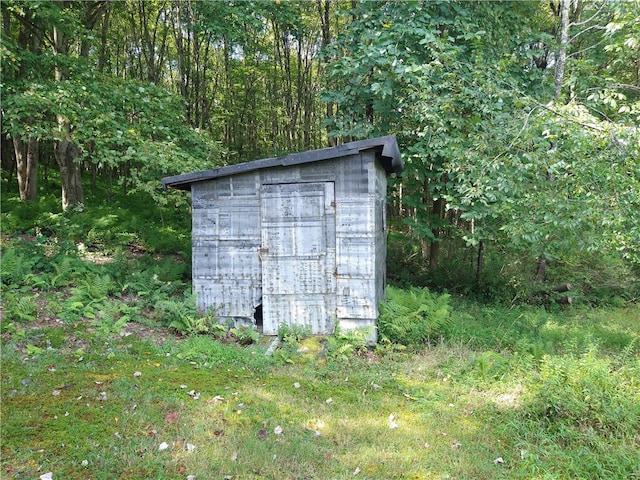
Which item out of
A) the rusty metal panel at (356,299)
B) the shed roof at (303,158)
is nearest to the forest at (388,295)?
the rusty metal panel at (356,299)

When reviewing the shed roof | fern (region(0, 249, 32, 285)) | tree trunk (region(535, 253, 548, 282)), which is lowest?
tree trunk (region(535, 253, 548, 282))

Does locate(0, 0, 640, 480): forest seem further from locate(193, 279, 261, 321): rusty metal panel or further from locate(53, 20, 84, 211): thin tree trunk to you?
locate(193, 279, 261, 321): rusty metal panel

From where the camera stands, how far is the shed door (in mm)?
7270

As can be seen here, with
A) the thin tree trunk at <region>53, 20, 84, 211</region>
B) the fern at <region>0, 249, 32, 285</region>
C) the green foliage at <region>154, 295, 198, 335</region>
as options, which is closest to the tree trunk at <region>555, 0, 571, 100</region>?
the green foliage at <region>154, 295, 198, 335</region>

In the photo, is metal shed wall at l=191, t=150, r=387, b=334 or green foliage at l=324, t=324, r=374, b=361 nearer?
green foliage at l=324, t=324, r=374, b=361

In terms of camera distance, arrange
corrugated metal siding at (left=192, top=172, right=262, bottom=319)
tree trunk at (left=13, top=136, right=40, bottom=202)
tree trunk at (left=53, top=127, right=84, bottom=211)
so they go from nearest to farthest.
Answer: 1. corrugated metal siding at (left=192, top=172, right=262, bottom=319)
2. tree trunk at (left=53, top=127, right=84, bottom=211)
3. tree trunk at (left=13, top=136, right=40, bottom=202)

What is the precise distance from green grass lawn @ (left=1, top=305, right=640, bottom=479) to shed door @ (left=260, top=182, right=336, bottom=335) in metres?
0.88

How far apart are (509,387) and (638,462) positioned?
171 centimetres

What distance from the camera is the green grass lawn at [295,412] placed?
3775 mm

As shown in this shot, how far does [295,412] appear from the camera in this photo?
4.77 meters

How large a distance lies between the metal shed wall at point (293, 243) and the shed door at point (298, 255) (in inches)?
0.7

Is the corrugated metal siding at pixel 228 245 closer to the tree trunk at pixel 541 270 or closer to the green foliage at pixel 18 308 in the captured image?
the green foliage at pixel 18 308

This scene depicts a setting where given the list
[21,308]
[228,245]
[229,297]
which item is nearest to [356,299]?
[229,297]

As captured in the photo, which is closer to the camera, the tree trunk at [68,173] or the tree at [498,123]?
the tree at [498,123]
